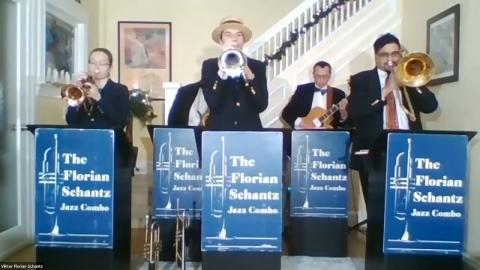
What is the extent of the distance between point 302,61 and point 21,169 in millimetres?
2666

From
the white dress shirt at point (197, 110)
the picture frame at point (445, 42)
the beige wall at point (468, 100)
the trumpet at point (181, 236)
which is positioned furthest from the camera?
the white dress shirt at point (197, 110)

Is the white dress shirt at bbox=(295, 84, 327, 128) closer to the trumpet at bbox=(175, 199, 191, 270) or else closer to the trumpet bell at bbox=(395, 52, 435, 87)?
the trumpet bell at bbox=(395, 52, 435, 87)

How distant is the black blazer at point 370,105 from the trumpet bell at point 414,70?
0.08 metres

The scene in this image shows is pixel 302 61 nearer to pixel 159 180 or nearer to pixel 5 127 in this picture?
pixel 159 180

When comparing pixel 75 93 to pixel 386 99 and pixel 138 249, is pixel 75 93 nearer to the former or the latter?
pixel 138 249

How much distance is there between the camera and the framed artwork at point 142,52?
18.0ft

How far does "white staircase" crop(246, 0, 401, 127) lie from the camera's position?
15.1 ft

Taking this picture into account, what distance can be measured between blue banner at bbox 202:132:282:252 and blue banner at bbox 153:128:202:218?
0.71 metres

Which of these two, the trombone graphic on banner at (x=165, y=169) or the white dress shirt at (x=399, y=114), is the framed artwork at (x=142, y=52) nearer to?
the trombone graphic on banner at (x=165, y=169)

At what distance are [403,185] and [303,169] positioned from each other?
96cm

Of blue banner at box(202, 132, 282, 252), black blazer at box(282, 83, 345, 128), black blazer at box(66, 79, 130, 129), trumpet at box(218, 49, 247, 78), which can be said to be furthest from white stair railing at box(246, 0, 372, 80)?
blue banner at box(202, 132, 282, 252)

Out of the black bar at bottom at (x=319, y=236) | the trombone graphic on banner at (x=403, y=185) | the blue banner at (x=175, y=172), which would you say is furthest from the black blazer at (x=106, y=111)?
the trombone graphic on banner at (x=403, y=185)

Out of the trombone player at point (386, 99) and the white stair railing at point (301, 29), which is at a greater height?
the white stair railing at point (301, 29)

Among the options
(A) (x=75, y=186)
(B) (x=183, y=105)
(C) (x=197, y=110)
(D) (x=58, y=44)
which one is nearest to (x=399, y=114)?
(C) (x=197, y=110)
